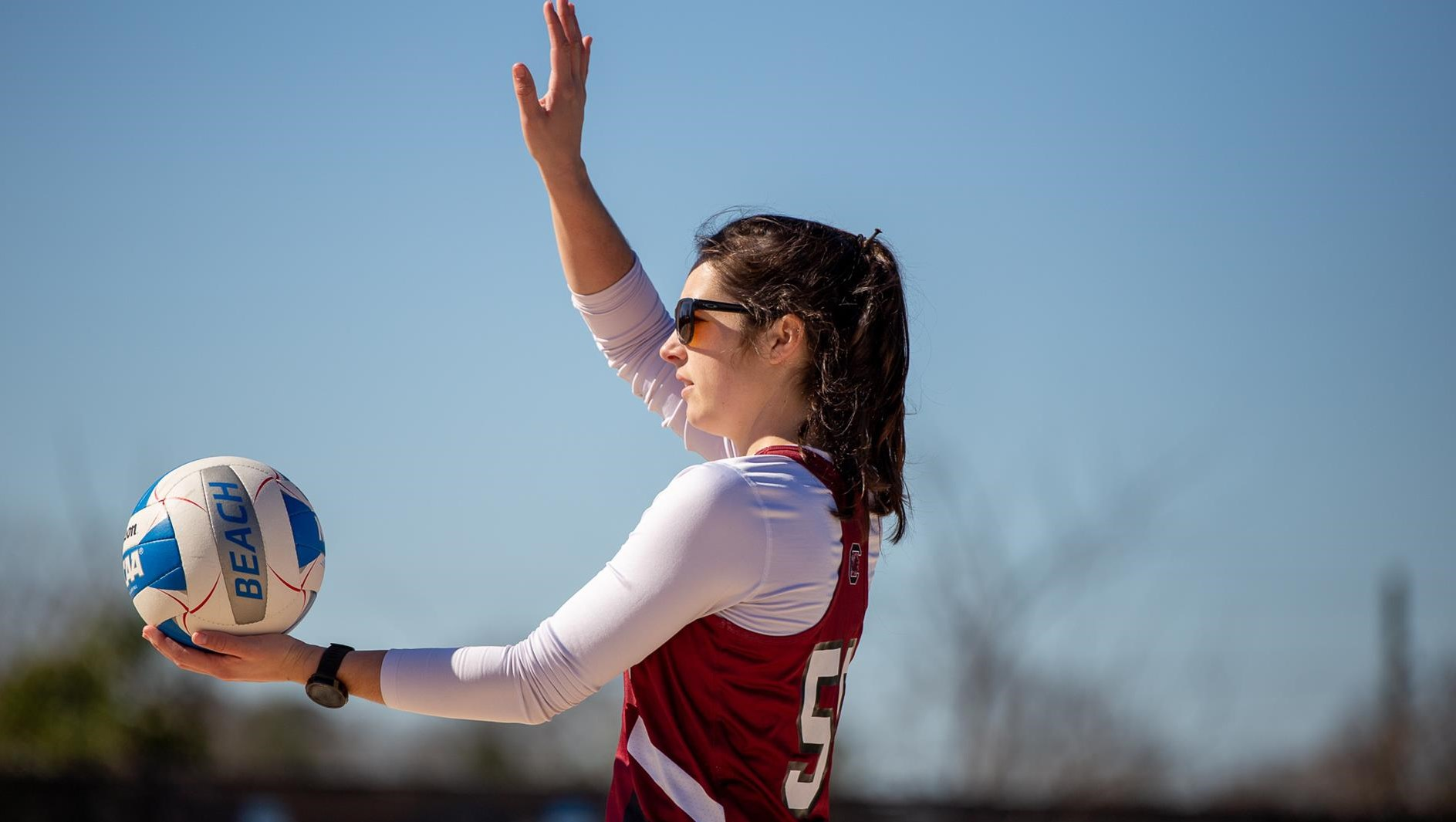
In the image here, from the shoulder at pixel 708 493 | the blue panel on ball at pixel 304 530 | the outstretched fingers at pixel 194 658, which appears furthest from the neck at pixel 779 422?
the outstretched fingers at pixel 194 658

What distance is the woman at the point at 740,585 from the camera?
219 cm

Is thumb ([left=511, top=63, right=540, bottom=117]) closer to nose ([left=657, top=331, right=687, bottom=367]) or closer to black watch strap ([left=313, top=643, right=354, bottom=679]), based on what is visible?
nose ([left=657, top=331, right=687, bottom=367])

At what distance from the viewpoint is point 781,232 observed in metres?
2.60

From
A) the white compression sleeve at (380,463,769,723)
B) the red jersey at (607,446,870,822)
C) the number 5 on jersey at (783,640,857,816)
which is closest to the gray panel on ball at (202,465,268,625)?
the white compression sleeve at (380,463,769,723)

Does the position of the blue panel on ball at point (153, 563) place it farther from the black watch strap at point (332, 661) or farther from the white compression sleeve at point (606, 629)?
the white compression sleeve at point (606, 629)

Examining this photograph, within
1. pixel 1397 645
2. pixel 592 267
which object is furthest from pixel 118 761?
pixel 1397 645

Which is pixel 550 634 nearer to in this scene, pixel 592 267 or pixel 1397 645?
pixel 592 267

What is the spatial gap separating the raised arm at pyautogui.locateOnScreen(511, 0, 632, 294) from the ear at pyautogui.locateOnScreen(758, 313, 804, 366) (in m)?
0.77

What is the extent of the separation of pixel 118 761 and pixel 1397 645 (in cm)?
2688

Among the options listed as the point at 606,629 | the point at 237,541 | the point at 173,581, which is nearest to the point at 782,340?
the point at 606,629

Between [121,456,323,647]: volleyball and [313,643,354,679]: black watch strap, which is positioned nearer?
[313,643,354,679]: black watch strap

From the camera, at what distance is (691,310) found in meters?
2.54

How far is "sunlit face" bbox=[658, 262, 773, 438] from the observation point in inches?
99.7

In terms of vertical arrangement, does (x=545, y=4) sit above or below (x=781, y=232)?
above
